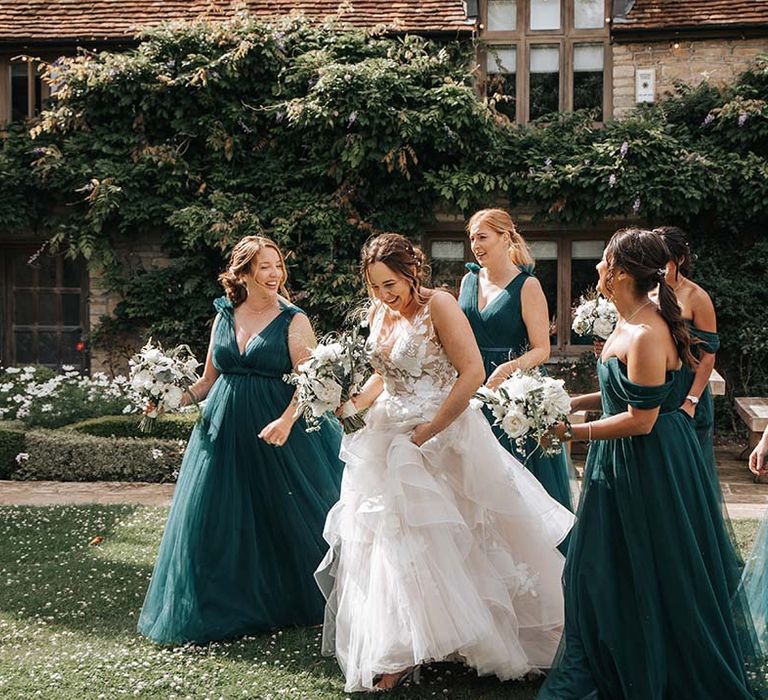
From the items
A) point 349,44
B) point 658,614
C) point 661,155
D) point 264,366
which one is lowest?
point 658,614

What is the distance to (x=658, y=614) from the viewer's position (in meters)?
3.95

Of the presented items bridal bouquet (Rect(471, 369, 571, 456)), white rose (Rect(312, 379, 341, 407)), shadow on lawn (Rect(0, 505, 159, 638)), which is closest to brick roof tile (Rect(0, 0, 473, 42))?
shadow on lawn (Rect(0, 505, 159, 638))

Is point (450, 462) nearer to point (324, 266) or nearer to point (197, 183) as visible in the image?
point (324, 266)

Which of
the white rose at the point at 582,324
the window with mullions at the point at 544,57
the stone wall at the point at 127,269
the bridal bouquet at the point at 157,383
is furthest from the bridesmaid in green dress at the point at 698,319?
the stone wall at the point at 127,269

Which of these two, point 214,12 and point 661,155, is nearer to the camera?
point 661,155

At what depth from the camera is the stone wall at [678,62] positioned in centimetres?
1309

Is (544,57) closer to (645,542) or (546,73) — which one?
A: (546,73)

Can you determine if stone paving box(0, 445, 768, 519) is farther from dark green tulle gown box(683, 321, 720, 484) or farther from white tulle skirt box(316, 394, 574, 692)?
white tulle skirt box(316, 394, 574, 692)

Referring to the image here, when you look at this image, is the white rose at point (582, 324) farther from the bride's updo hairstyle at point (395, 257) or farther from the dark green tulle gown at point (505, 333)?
the bride's updo hairstyle at point (395, 257)

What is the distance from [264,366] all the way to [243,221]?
24.9 feet

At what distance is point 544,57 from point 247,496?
31.9 feet

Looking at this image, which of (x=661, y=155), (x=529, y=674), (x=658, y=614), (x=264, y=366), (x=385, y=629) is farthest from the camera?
(x=661, y=155)

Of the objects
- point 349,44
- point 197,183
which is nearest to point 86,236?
point 197,183

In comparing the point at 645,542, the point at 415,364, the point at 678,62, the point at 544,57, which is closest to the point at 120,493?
the point at 415,364
